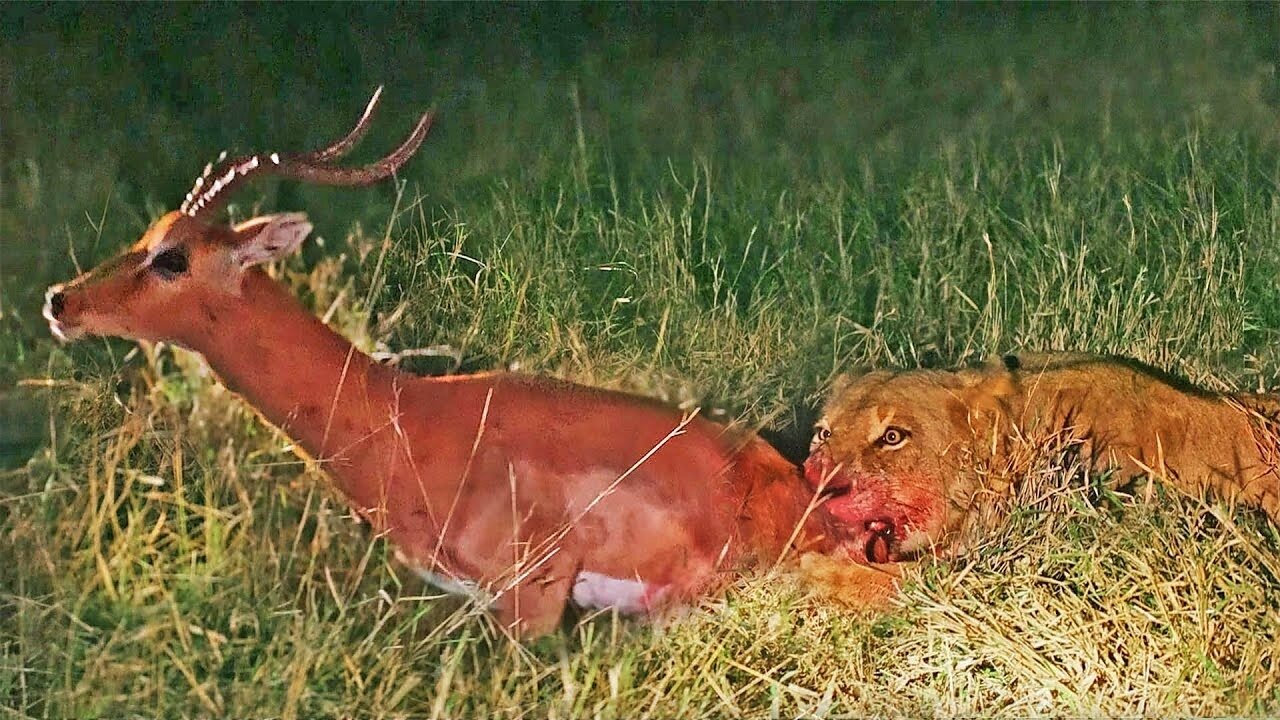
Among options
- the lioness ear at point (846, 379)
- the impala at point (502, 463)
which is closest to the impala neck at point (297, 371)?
the impala at point (502, 463)

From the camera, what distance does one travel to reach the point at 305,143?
2.55m

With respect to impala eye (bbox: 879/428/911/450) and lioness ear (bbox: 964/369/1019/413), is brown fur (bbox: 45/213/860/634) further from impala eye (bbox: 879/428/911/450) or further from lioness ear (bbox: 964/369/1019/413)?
lioness ear (bbox: 964/369/1019/413)

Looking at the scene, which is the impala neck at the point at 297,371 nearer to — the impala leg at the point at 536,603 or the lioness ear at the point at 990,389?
the impala leg at the point at 536,603

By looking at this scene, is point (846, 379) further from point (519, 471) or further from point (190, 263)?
point (190, 263)

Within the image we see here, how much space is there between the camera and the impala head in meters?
2.37

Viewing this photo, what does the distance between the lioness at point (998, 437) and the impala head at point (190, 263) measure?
2.99 ft

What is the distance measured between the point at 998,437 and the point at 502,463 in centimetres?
81

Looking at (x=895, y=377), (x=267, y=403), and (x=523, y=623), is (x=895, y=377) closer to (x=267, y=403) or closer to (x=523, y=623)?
(x=523, y=623)

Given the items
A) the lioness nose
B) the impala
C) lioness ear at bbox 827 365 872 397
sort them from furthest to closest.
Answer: lioness ear at bbox 827 365 872 397, the impala, the lioness nose

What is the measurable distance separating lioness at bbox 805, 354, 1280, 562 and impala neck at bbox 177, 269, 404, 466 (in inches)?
28.7

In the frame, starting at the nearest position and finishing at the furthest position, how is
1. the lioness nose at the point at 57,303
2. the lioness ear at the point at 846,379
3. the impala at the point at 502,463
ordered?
the lioness nose at the point at 57,303 < the impala at the point at 502,463 < the lioness ear at the point at 846,379

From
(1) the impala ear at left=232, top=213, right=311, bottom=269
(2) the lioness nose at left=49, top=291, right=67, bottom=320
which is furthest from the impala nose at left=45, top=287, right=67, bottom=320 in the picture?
(1) the impala ear at left=232, top=213, right=311, bottom=269

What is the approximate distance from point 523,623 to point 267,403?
0.54 m

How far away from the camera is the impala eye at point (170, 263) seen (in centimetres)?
241
